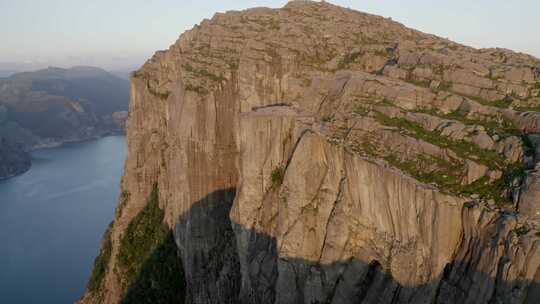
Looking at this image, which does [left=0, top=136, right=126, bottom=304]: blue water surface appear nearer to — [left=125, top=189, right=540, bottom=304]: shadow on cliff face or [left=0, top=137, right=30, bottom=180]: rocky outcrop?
[left=0, top=137, right=30, bottom=180]: rocky outcrop

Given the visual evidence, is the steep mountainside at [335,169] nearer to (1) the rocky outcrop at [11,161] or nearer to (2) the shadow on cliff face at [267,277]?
(2) the shadow on cliff face at [267,277]

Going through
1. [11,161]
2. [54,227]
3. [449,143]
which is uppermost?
[449,143]

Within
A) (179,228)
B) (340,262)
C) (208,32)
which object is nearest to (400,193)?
(340,262)

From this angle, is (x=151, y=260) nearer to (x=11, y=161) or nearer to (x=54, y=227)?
(x=54, y=227)

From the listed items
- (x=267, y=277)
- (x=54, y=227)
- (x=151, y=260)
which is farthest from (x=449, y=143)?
(x=54, y=227)

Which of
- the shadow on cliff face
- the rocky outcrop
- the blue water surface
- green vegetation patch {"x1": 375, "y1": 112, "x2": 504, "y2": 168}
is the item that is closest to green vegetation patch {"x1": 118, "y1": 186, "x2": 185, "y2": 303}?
the shadow on cliff face
